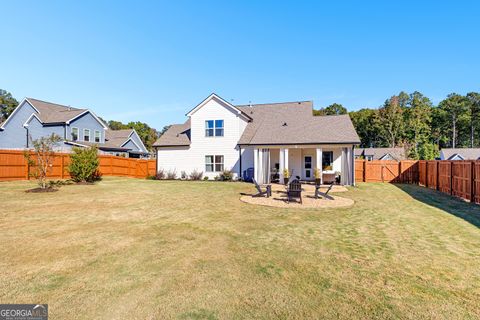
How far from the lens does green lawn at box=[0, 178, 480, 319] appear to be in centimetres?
342

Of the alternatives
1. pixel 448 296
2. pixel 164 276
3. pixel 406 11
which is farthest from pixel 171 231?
pixel 406 11

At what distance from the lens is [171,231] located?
22.9 ft

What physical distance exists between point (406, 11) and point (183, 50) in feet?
52.0

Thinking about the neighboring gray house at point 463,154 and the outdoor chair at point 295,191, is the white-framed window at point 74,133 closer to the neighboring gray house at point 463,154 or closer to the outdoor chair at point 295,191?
the outdoor chair at point 295,191

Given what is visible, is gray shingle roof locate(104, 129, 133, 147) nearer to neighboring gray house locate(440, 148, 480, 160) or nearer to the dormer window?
the dormer window

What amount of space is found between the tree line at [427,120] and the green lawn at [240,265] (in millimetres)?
54166

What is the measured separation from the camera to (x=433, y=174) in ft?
58.2

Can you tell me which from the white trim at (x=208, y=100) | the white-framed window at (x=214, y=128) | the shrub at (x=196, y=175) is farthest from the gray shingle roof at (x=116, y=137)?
the white-framed window at (x=214, y=128)

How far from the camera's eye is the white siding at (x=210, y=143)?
873 inches

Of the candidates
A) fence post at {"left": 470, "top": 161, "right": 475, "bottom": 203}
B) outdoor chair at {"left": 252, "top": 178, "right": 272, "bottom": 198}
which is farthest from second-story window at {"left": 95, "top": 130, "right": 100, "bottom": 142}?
fence post at {"left": 470, "top": 161, "right": 475, "bottom": 203}

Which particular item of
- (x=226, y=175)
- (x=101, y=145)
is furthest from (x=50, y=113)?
(x=226, y=175)

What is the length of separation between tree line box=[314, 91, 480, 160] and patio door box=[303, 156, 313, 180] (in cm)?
4178

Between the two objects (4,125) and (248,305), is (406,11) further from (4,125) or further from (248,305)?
(4,125)

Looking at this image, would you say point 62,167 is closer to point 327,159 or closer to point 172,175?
point 172,175
